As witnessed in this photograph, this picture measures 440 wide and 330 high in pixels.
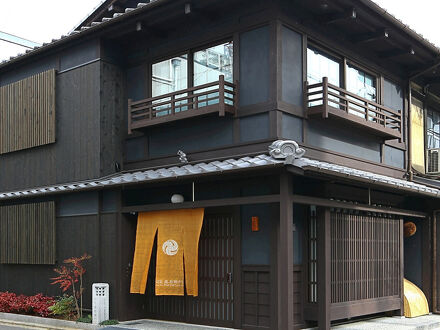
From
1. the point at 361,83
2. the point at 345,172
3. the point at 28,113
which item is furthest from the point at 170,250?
the point at 28,113

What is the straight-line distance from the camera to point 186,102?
13305 mm

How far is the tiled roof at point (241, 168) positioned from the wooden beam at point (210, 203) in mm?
640

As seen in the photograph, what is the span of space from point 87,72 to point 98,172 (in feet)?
8.16

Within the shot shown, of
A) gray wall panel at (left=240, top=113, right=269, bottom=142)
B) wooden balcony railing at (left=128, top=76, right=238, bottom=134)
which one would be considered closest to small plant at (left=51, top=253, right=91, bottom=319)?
wooden balcony railing at (left=128, top=76, right=238, bottom=134)

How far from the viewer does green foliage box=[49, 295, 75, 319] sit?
13086 mm

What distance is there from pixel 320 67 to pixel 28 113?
7934mm

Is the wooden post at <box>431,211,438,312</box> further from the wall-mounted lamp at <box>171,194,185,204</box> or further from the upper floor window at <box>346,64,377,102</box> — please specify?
the wall-mounted lamp at <box>171,194,185,204</box>

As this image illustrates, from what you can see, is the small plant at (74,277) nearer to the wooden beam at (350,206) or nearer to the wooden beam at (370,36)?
the wooden beam at (350,206)

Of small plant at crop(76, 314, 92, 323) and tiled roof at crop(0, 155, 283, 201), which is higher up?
tiled roof at crop(0, 155, 283, 201)

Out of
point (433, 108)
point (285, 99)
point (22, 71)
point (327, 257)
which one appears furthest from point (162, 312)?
point (433, 108)

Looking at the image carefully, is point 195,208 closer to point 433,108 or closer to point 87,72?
point 87,72

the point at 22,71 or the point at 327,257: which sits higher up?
the point at 22,71

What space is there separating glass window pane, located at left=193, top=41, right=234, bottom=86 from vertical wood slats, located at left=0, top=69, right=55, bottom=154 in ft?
14.1

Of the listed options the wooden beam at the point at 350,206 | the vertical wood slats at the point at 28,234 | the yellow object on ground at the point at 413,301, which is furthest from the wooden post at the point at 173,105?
the yellow object on ground at the point at 413,301
